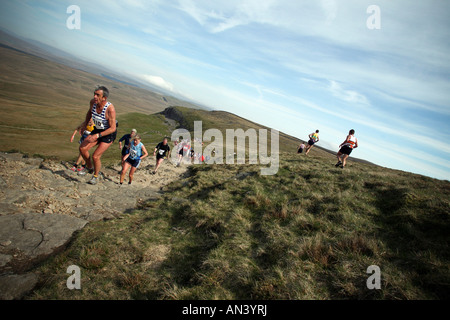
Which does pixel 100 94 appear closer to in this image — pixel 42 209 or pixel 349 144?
pixel 42 209

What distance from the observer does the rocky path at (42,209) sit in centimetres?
454

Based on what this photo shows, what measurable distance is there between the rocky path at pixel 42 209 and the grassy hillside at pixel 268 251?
51 cm

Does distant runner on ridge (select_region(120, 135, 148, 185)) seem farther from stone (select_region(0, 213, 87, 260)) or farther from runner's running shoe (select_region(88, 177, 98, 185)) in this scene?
stone (select_region(0, 213, 87, 260))

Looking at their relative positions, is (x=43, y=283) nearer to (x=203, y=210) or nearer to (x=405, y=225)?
(x=203, y=210)

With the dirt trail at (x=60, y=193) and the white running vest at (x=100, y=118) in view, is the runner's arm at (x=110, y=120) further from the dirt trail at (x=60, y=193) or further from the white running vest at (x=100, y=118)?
the dirt trail at (x=60, y=193)

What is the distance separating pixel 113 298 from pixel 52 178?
7.67 meters

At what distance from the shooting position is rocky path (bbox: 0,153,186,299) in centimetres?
454

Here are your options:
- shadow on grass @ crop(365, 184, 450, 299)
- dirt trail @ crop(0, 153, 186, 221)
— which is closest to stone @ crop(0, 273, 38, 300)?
dirt trail @ crop(0, 153, 186, 221)

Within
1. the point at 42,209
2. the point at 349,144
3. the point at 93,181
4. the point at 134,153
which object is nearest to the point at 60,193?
the point at 42,209

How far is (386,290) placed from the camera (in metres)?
3.56

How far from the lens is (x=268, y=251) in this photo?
5.04 m

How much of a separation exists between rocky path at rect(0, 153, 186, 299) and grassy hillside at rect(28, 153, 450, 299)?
51 cm

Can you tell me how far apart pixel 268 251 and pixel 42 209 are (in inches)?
287
